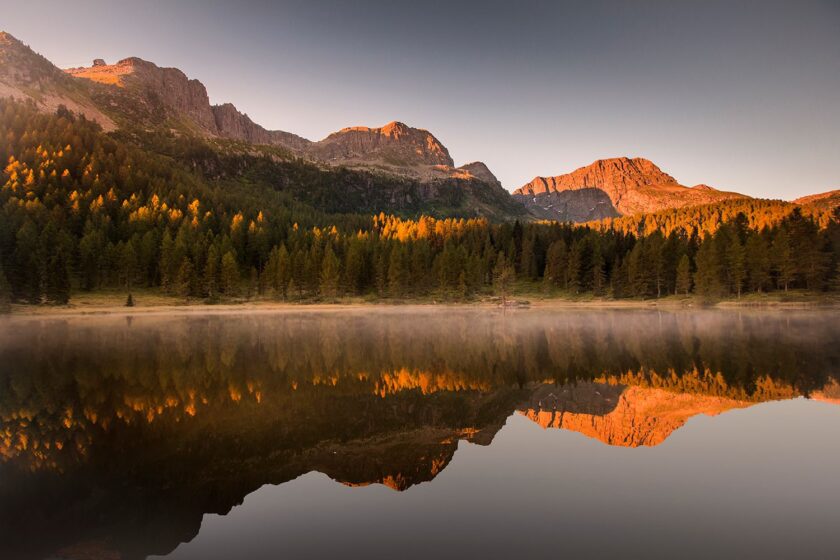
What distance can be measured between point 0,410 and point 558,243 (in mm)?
133535

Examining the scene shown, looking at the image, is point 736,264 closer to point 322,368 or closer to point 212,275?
point 322,368

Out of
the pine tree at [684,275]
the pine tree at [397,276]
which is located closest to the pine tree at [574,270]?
the pine tree at [684,275]

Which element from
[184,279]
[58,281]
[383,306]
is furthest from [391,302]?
[58,281]

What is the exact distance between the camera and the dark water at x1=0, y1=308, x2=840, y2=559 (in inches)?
428

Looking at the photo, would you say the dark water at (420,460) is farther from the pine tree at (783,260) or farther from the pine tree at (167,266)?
the pine tree at (167,266)

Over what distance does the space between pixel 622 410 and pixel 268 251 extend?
13102 centimetres

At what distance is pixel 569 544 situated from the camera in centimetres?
1053

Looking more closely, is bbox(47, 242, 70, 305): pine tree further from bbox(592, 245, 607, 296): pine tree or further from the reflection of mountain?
Answer: bbox(592, 245, 607, 296): pine tree

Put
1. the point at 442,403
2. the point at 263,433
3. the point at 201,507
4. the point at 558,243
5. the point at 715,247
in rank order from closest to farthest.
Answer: the point at 201,507, the point at 263,433, the point at 442,403, the point at 715,247, the point at 558,243

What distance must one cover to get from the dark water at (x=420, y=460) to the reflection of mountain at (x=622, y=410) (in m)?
0.14

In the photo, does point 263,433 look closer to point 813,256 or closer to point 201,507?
point 201,507

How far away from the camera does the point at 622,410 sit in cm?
2184

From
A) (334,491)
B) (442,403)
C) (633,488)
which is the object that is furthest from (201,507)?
(442,403)

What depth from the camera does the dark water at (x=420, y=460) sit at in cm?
1087
